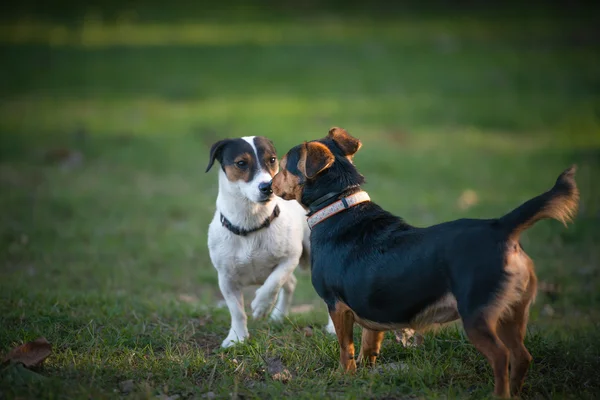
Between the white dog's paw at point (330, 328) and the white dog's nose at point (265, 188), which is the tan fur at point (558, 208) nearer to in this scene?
the white dog's paw at point (330, 328)

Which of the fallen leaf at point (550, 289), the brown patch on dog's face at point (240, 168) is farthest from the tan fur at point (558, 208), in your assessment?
the fallen leaf at point (550, 289)

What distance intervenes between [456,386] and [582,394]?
2.44ft

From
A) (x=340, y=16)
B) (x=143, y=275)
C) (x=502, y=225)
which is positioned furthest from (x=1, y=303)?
(x=340, y=16)

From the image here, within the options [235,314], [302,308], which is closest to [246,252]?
[235,314]

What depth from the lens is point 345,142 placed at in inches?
207

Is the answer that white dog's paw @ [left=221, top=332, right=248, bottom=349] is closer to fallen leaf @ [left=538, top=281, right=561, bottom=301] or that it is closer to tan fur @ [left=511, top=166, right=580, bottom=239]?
tan fur @ [left=511, top=166, right=580, bottom=239]

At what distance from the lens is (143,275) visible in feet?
27.4

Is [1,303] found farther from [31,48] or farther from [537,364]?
[31,48]

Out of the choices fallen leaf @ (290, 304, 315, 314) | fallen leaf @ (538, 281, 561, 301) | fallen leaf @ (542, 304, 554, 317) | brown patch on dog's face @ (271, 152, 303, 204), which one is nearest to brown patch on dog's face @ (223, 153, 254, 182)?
brown patch on dog's face @ (271, 152, 303, 204)

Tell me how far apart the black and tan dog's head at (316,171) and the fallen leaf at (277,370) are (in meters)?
1.07

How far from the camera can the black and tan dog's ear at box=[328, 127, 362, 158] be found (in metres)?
5.23

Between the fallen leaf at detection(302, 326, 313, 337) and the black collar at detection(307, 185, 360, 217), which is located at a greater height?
the black collar at detection(307, 185, 360, 217)

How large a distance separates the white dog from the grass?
0.36 m

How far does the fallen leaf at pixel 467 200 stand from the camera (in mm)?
10828
